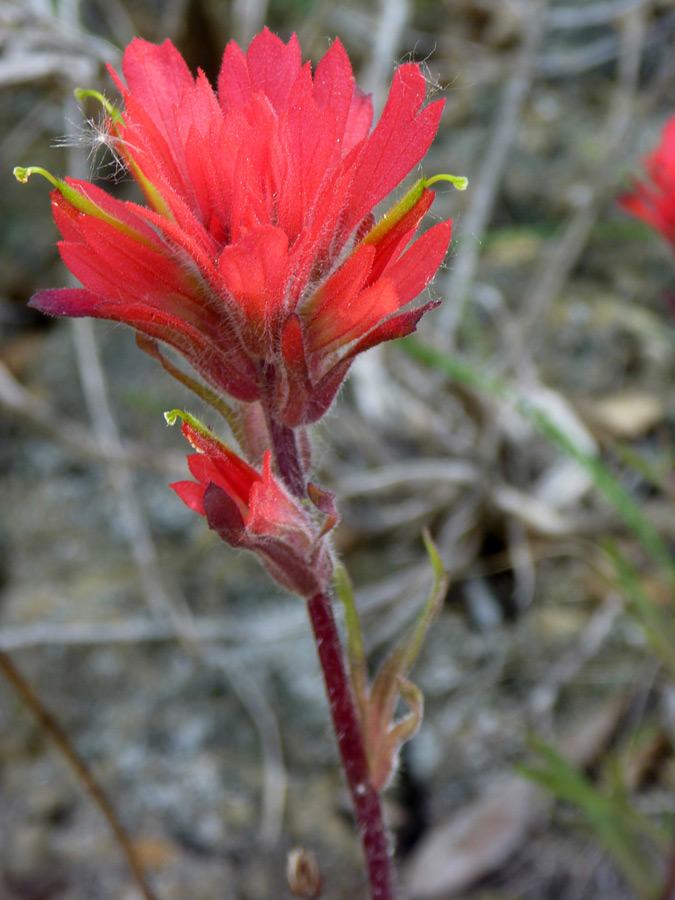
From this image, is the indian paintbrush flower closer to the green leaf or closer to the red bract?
the red bract

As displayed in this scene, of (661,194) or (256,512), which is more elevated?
(256,512)

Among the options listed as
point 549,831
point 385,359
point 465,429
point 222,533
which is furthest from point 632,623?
point 222,533

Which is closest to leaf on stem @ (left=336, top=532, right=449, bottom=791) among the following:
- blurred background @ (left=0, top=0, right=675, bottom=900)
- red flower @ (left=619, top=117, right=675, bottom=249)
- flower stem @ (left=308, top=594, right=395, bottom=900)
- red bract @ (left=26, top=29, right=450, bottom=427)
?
flower stem @ (left=308, top=594, right=395, bottom=900)

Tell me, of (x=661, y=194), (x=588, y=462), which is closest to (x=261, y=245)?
(x=588, y=462)

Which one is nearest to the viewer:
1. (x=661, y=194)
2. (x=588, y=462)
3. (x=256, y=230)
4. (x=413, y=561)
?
(x=256, y=230)

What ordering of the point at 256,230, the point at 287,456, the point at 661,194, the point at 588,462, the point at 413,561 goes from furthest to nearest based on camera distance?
the point at 413,561 → the point at 661,194 → the point at 588,462 → the point at 287,456 → the point at 256,230

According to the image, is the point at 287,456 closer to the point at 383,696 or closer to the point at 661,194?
the point at 383,696
